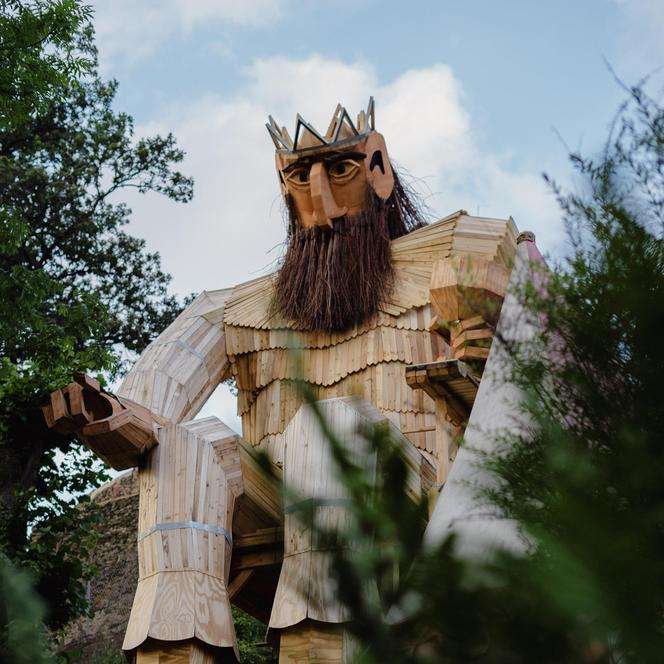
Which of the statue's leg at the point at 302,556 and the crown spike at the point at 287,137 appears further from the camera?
the crown spike at the point at 287,137

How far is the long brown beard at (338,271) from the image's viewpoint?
16.8 ft

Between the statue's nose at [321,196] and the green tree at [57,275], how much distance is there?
169 centimetres

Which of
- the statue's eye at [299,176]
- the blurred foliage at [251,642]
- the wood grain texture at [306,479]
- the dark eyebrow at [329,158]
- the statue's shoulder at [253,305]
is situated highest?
the dark eyebrow at [329,158]

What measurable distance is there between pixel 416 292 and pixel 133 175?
19.5 ft

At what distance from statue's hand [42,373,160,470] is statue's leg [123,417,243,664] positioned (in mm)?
80

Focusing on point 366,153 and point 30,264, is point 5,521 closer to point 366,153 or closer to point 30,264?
point 366,153

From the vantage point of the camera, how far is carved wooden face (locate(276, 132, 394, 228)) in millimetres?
5281

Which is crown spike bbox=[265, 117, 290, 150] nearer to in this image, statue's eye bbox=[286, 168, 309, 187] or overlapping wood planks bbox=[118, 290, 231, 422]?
statue's eye bbox=[286, 168, 309, 187]

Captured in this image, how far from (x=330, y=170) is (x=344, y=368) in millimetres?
959

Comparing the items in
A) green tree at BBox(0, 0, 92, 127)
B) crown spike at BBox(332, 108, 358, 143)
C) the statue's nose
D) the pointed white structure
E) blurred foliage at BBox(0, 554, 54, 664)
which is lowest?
blurred foliage at BBox(0, 554, 54, 664)

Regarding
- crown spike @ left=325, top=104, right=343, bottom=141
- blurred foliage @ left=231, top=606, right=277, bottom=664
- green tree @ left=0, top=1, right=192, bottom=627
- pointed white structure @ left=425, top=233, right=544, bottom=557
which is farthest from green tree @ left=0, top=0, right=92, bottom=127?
pointed white structure @ left=425, top=233, right=544, bottom=557

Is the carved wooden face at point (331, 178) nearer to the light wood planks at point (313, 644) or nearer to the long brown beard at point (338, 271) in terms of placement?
the long brown beard at point (338, 271)

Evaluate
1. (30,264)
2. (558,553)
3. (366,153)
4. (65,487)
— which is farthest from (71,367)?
(558,553)

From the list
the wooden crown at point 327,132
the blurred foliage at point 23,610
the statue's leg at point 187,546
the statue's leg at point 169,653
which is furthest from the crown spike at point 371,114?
the blurred foliage at point 23,610
